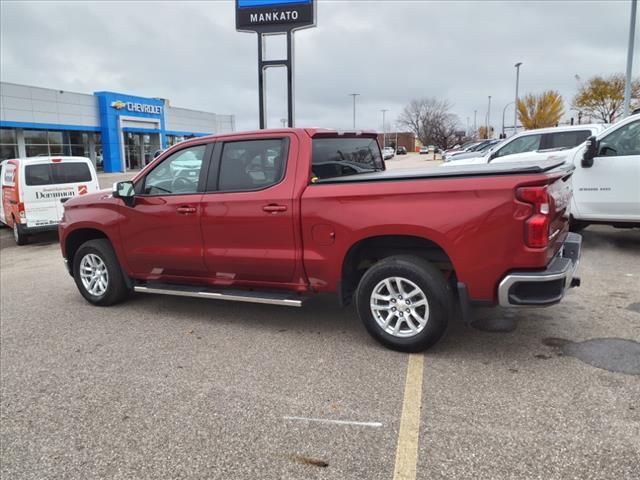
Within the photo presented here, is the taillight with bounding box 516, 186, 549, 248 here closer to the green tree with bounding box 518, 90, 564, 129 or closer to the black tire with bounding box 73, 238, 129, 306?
the black tire with bounding box 73, 238, 129, 306

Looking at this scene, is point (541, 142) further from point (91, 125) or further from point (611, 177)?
point (91, 125)

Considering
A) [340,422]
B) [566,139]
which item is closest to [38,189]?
[340,422]

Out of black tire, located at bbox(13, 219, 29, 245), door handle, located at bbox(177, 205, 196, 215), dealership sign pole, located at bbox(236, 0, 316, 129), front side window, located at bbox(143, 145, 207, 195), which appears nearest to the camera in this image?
door handle, located at bbox(177, 205, 196, 215)

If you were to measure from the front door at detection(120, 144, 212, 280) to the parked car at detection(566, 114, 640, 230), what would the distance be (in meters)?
5.67

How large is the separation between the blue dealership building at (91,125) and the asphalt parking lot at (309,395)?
3593 centimetres

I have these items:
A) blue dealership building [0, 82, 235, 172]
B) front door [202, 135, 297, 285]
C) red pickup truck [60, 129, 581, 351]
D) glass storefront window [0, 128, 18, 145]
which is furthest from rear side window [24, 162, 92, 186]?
glass storefront window [0, 128, 18, 145]

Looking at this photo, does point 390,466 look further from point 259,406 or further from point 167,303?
point 167,303

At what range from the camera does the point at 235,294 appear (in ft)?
16.3

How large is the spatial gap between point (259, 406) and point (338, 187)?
184 centimetres

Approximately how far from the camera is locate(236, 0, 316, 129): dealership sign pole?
13734 mm

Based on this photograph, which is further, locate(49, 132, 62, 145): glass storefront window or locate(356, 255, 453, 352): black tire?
locate(49, 132, 62, 145): glass storefront window

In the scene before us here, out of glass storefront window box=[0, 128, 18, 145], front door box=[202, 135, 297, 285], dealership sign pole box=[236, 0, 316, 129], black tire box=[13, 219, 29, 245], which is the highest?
dealership sign pole box=[236, 0, 316, 129]

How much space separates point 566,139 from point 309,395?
8981mm

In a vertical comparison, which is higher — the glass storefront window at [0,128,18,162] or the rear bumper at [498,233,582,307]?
the glass storefront window at [0,128,18,162]
